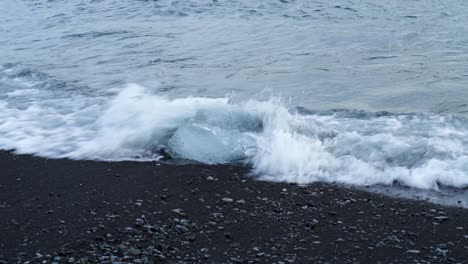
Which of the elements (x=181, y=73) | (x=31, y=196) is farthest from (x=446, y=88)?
(x=31, y=196)

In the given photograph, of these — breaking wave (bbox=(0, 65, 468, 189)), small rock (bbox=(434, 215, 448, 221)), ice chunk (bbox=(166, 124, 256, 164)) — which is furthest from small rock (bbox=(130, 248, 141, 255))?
small rock (bbox=(434, 215, 448, 221))

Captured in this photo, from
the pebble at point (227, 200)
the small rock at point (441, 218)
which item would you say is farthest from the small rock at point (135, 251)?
the small rock at point (441, 218)

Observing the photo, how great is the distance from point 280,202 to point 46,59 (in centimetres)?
860

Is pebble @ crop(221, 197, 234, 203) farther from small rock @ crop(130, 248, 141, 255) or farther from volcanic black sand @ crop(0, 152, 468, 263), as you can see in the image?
small rock @ crop(130, 248, 141, 255)

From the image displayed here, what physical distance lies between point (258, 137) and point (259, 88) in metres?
2.69

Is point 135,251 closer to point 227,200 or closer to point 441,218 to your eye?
point 227,200

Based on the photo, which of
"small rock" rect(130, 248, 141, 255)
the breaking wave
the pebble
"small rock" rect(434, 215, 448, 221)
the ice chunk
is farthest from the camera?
the ice chunk

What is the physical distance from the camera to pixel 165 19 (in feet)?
52.9

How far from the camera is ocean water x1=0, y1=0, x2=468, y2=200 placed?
659 centimetres

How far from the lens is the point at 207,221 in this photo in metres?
5.05

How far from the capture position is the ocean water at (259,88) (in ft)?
21.6

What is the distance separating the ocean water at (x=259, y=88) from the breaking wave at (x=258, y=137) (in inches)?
0.8

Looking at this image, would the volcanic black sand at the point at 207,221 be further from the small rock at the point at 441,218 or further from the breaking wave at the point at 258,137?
the breaking wave at the point at 258,137

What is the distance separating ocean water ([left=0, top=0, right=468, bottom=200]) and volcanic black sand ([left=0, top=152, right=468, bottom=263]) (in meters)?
0.55
